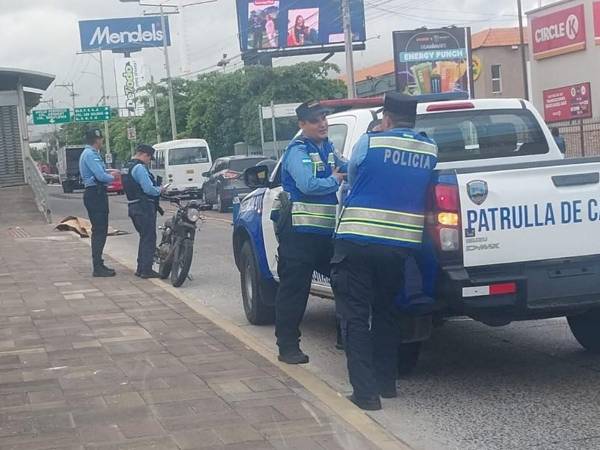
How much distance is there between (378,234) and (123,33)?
85.4 metres

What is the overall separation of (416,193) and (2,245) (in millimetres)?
14046

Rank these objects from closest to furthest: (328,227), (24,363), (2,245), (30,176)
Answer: (328,227), (24,363), (2,245), (30,176)

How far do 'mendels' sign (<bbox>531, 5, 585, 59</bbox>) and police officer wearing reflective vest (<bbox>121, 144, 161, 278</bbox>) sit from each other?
3216 cm

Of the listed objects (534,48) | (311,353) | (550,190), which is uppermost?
(534,48)

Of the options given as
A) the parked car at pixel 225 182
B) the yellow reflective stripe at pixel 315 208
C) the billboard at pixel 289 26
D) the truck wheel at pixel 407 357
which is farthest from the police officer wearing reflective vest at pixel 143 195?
the billboard at pixel 289 26

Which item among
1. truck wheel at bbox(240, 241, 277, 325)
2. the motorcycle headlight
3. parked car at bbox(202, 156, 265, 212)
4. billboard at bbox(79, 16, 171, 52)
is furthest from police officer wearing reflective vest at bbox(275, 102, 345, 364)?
billboard at bbox(79, 16, 171, 52)

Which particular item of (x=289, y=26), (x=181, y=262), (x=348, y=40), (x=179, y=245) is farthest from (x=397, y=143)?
(x=289, y=26)

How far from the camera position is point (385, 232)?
6.17 meters

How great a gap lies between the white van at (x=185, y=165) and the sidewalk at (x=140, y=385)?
85.0 ft

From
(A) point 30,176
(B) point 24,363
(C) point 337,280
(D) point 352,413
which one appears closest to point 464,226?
(C) point 337,280

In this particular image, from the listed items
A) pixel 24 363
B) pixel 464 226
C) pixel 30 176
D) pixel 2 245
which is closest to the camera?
pixel 464 226

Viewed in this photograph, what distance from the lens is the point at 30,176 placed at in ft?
96.6

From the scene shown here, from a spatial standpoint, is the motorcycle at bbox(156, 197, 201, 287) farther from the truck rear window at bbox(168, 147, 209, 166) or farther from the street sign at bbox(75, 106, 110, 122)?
the street sign at bbox(75, 106, 110, 122)

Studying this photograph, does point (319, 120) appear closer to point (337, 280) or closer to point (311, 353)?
point (337, 280)
